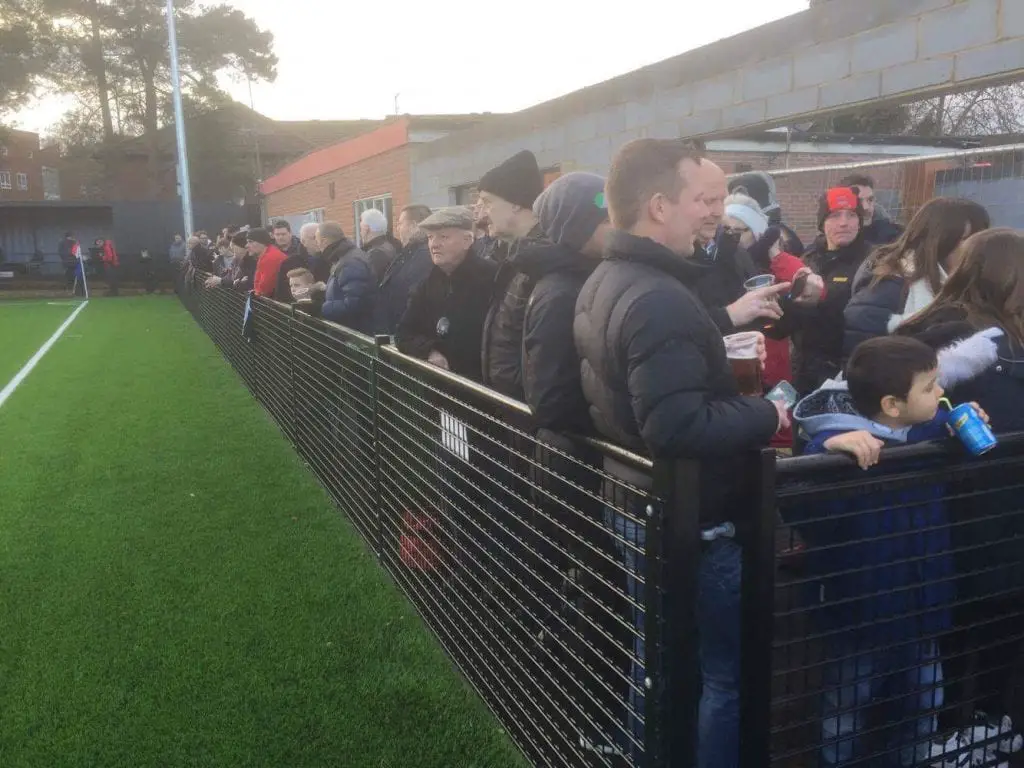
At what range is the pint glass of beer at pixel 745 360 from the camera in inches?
94.4

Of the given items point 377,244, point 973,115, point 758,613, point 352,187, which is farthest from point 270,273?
point 973,115

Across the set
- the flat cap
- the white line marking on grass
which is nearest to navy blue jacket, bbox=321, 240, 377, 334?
the flat cap

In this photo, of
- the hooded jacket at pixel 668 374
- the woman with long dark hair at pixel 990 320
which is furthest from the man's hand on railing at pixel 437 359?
the woman with long dark hair at pixel 990 320

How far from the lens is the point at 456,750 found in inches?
118

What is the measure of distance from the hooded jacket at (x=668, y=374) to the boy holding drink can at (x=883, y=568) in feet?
0.72

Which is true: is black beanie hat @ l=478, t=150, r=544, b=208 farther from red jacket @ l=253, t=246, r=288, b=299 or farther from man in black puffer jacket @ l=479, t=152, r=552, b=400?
red jacket @ l=253, t=246, r=288, b=299

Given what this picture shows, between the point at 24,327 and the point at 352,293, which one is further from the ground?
the point at 352,293

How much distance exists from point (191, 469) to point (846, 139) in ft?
28.8

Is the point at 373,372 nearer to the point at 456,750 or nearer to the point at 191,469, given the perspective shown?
the point at 456,750

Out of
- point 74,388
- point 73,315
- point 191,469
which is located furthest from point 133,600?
point 73,315

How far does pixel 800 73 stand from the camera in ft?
19.7

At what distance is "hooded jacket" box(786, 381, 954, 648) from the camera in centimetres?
211

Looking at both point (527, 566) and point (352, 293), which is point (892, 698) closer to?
point (527, 566)

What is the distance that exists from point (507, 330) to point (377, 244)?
3768mm
